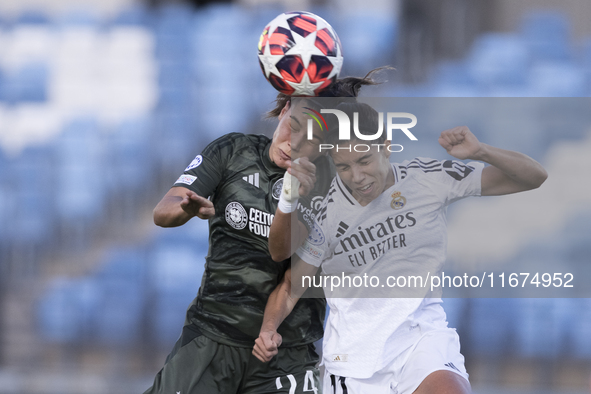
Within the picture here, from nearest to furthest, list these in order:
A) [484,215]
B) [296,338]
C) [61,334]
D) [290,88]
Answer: [290,88] → [296,338] → [484,215] → [61,334]

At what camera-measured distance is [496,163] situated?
257cm

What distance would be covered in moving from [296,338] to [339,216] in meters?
0.63

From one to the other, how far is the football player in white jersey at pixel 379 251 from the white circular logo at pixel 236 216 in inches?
11.7

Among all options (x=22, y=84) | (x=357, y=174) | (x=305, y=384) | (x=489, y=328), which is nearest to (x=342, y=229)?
(x=357, y=174)

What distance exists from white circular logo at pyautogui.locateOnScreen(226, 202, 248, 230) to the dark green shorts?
1.84 feet

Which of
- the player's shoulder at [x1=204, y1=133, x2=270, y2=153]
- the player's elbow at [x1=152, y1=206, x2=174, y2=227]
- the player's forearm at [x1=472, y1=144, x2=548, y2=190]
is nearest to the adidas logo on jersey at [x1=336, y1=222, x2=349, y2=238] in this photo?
the player's shoulder at [x1=204, y1=133, x2=270, y2=153]

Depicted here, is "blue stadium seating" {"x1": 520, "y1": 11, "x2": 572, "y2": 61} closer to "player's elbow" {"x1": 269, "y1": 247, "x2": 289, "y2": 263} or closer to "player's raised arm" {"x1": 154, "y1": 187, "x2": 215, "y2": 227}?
"player's elbow" {"x1": 269, "y1": 247, "x2": 289, "y2": 263}

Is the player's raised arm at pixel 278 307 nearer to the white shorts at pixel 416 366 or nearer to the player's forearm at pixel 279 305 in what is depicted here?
the player's forearm at pixel 279 305

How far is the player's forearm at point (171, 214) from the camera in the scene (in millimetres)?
2479

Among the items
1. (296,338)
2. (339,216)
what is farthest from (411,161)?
(296,338)

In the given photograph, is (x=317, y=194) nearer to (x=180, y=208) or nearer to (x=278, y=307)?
(x=278, y=307)

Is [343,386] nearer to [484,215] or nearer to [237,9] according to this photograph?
[484,215]

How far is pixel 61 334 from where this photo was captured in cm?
520

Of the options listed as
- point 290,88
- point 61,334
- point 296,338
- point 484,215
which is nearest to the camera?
point 290,88
